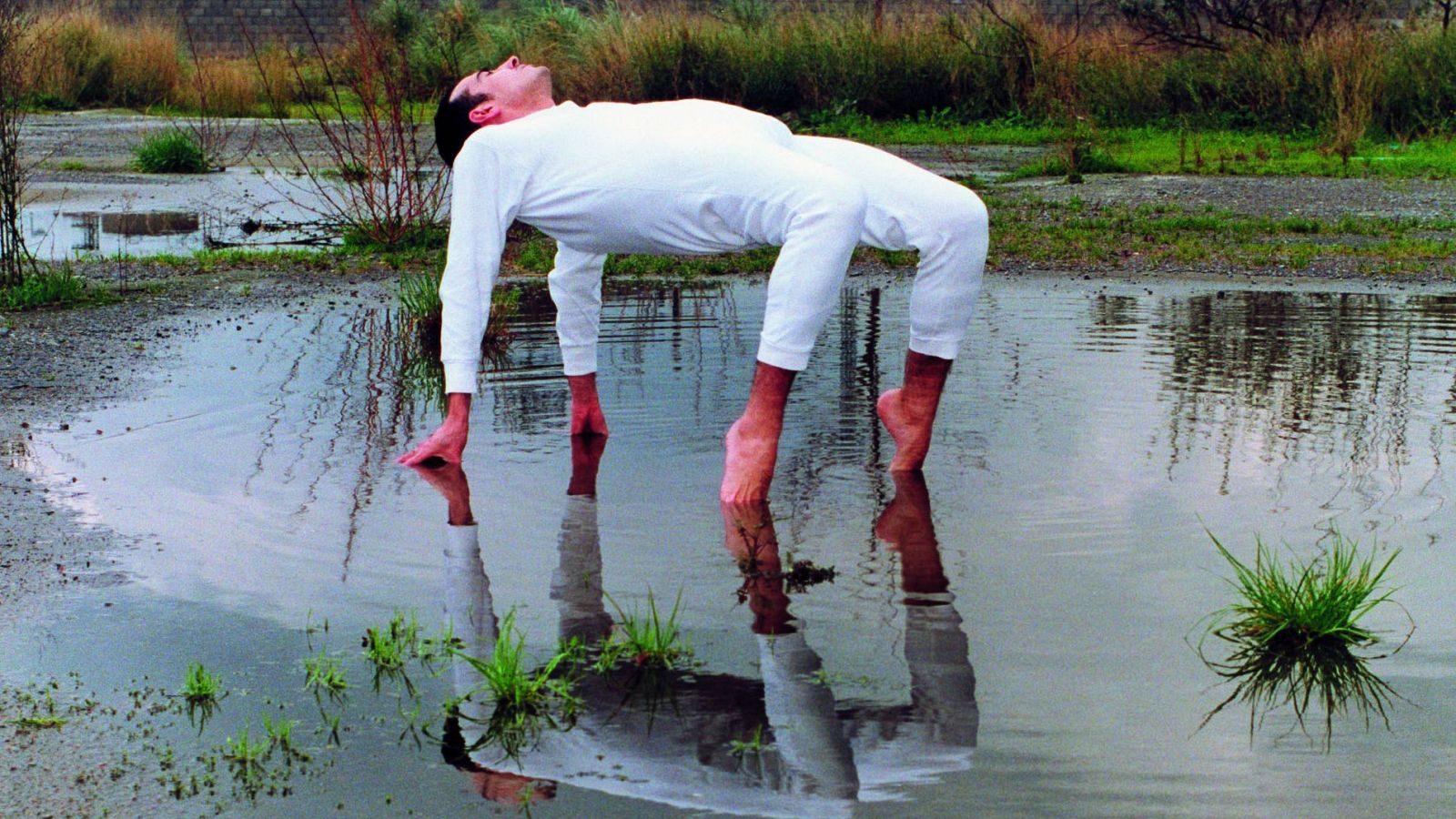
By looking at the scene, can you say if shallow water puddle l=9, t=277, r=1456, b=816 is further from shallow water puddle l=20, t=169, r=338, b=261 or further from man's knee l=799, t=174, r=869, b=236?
shallow water puddle l=20, t=169, r=338, b=261

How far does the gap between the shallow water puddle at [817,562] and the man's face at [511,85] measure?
1.05m

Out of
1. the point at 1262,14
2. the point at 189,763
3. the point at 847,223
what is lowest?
the point at 189,763

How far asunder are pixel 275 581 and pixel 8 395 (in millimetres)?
2989

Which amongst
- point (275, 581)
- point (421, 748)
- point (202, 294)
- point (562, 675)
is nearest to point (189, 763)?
point (421, 748)

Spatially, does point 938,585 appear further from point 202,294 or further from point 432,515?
point 202,294

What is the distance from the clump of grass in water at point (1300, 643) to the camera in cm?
327

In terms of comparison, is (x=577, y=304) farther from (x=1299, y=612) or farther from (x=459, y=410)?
(x=1299, y=612)

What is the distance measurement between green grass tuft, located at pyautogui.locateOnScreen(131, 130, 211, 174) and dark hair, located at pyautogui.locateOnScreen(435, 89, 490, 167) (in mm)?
14000

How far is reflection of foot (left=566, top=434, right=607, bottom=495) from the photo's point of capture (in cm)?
494

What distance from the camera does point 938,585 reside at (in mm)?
3988

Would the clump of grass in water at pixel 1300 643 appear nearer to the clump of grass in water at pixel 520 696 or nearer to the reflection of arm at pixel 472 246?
the clump of grass in water at pixel 520 696

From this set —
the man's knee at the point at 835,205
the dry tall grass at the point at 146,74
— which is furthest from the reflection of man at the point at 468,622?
the dry tall grass at the point at 146,74

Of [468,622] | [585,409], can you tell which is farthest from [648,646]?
[585,409]

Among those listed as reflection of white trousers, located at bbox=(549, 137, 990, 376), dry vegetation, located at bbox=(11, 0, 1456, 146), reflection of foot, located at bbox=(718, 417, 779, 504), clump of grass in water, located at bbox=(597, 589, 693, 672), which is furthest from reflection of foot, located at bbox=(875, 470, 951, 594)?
dry vegetation, located at bbox=(11, 0, 1456, 146)
